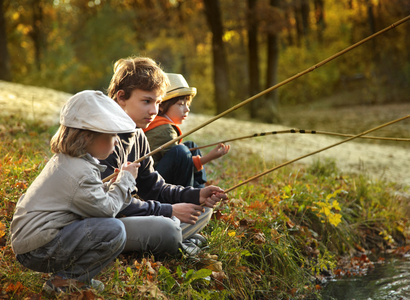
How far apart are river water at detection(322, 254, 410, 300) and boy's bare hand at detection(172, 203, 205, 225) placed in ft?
4.08

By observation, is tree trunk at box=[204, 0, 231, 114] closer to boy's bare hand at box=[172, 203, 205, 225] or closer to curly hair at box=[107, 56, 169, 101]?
curly hair at box=[107, 56, 169, 101]

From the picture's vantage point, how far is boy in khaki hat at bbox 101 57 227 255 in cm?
296

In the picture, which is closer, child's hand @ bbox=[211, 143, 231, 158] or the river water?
the river water

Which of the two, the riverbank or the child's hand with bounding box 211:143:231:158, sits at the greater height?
the child's hand with bounding box 211:143:231:158

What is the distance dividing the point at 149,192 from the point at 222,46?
1200 cm

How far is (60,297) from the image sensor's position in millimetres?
2451

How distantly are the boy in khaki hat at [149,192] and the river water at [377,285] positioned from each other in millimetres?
1195

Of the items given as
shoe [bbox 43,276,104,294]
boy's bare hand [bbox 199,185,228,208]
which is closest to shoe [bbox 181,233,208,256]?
boy's bare hand [bbox 199,185,228,208]

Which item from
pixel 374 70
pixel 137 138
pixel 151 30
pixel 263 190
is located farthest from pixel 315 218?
pixel 374 70

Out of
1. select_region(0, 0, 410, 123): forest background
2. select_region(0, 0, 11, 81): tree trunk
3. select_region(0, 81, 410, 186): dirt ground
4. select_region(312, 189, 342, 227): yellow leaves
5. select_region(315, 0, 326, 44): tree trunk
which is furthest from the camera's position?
select_region(315, 0, 326, 44): tree trunk

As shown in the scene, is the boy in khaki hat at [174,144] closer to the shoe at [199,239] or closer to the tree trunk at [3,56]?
the shoe at [199,239]

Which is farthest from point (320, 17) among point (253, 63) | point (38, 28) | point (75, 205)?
point (75, 205)

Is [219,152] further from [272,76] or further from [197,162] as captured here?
[272,76]

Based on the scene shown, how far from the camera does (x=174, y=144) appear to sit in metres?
3.77
